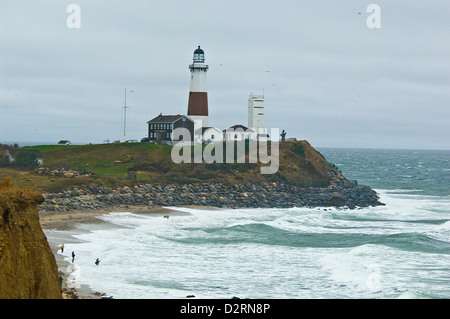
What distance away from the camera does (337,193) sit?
5112 cm

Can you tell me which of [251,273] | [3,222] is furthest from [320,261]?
[3,222]

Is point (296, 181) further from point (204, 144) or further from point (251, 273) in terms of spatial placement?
point (251, 273)

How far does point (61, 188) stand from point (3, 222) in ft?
92.7

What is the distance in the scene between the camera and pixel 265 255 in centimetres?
2772

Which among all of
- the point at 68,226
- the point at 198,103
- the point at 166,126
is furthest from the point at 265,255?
the point at 166,126

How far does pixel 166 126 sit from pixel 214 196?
58.9ft

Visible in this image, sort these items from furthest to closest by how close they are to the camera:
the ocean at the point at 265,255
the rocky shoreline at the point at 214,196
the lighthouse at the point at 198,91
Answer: the lighthouse at the point at 198,91 < the rocky shoreline at the point at 214,196 < the ocean at the point at 265,255

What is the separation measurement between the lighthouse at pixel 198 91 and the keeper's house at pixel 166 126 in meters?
0.91

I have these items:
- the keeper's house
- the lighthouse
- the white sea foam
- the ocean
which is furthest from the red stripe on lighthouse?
the white sea foam

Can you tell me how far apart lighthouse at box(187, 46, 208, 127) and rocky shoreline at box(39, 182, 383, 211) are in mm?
13981

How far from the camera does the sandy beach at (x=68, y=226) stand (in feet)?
64.6

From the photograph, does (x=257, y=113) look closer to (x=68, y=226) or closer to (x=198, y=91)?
(x=198, y=91)

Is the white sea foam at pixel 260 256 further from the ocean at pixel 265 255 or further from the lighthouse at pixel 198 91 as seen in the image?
the lighthouse at pixel 198 91

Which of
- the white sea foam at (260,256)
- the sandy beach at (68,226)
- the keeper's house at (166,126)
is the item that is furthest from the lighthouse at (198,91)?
the sandy beach at (68,226)
